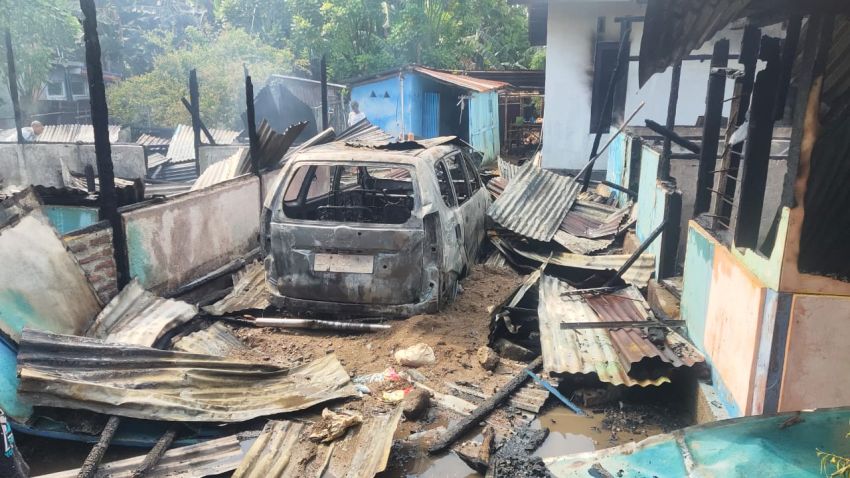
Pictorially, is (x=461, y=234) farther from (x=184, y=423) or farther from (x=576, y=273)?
(x=184, y=423)

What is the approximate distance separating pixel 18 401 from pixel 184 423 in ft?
3.18

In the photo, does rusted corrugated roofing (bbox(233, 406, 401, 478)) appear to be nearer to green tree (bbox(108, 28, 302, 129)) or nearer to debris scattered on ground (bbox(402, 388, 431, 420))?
debris scattered on ground (bbox(402, 388, 431, 420))

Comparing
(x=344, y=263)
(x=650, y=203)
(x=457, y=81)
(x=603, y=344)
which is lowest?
(x=603, y=344)

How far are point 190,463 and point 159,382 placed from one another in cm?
75

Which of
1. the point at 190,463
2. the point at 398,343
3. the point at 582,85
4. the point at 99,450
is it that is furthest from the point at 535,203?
the point at 99,450

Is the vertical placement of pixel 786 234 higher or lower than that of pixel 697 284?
higher

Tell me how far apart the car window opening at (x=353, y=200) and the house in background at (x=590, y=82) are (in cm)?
692

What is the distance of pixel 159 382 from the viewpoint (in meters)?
4.00

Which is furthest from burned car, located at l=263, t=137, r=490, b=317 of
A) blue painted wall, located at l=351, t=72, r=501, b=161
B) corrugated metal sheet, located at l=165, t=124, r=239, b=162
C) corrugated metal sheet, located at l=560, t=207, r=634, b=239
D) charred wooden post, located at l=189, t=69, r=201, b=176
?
blue painted wall, located at l=351, t=72, r=501, b=161

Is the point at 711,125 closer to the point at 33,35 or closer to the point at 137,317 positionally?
the point at 137,317

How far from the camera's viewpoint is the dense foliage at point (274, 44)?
2266cm

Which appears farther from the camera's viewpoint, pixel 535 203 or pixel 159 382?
pixel 535 203

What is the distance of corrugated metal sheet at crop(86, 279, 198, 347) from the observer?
490 cm

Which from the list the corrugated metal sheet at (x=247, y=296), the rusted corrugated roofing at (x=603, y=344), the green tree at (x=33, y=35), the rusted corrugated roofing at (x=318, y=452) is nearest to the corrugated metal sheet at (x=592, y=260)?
the rusted corrugated roofing at (x=603, y=344)
